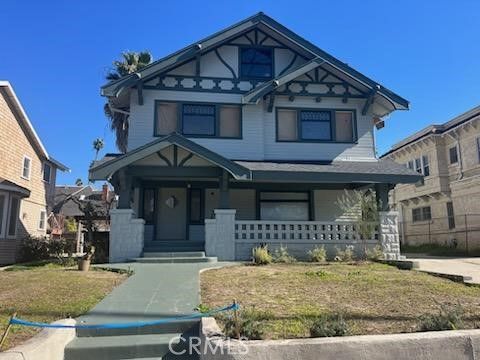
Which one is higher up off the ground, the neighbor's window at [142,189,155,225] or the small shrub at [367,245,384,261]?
the neighbor's window at [142,189,155,225]

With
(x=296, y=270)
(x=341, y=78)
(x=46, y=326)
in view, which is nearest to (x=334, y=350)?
(x=46, y=326)

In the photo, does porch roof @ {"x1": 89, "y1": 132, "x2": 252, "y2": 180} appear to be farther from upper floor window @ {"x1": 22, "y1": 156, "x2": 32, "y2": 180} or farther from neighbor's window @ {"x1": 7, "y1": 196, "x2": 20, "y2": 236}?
upper floor window @ {"x1": 22, "y1": 156, "x2": 32, "y2": 180}

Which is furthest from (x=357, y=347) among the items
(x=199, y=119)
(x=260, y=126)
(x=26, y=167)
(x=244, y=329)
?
(x=26, y=167)

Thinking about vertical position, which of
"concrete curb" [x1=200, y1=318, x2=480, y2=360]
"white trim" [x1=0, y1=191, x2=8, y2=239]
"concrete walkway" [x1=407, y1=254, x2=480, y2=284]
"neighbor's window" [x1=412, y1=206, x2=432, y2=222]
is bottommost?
"concrete curb" [x1=200, y1=318, x2=480, y2=360]

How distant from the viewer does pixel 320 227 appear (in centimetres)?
1470

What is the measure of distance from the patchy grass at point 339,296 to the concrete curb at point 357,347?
1.50 feet

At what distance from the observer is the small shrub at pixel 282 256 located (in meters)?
13.1

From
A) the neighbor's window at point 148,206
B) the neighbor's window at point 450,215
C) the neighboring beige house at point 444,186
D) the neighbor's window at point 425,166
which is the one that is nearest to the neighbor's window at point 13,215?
the neighbor's window at point 148,206

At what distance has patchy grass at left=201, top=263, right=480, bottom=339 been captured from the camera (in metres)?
6.10

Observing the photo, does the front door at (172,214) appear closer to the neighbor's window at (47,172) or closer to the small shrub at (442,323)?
the neighbor's window at (47,172)

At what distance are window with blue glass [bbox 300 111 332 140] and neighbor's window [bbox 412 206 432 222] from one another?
14.5 meters

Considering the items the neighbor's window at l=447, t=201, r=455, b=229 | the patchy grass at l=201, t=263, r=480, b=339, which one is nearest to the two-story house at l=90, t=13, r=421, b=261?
the patchy grass at l=201, t=263, r=480, b=339

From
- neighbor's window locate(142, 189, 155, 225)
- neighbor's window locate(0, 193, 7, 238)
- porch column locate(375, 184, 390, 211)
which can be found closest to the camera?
porch column locate(375, 184, 390, 211)

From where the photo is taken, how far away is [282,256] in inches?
522
